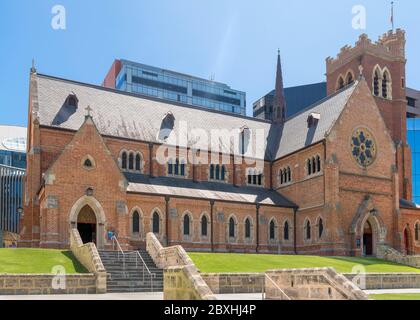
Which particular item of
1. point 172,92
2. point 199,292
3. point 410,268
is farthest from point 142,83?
point 199,292

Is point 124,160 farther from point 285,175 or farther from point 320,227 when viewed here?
point 320,227

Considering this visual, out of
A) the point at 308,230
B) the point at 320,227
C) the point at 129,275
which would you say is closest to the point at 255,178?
the point at 308,230

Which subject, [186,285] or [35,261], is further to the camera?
[35,261]

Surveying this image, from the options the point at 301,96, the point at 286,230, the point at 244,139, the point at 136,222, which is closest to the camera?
the point at 136,222

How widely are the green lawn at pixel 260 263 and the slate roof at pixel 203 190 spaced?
1173cm

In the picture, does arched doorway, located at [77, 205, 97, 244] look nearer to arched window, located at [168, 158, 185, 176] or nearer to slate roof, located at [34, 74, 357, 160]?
slate roof, located at [34, 74, 357, 160]

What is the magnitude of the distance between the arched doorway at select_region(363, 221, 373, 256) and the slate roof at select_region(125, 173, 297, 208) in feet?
21.8

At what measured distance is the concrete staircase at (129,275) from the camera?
25719 millimetres

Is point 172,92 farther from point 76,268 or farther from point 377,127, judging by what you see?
point 76,268

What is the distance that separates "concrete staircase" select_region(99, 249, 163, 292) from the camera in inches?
1013

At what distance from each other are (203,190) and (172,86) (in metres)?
85.7

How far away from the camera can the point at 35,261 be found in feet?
89.7

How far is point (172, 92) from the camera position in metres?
130

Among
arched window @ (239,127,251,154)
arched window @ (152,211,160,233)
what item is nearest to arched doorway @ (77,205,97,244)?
arched window @ (152,211,160,233)
